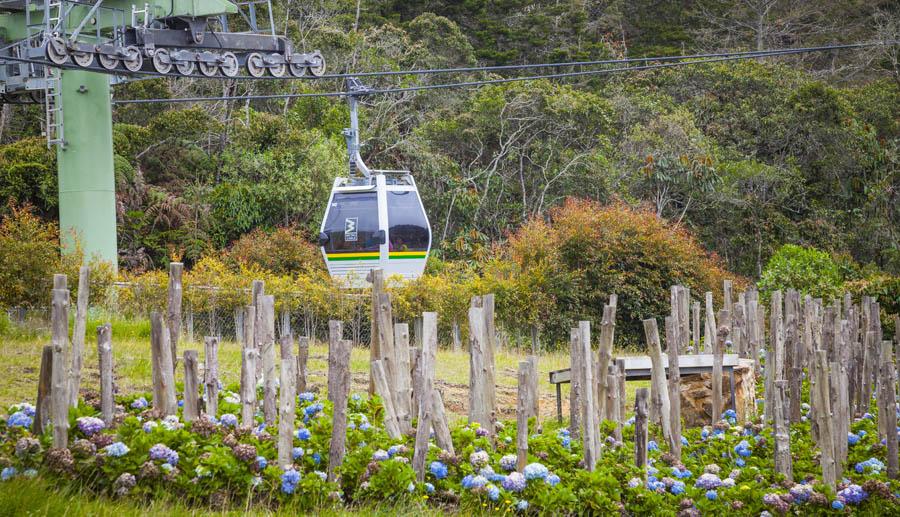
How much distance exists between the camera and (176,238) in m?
25.6

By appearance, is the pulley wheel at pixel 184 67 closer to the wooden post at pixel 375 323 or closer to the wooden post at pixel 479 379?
the wooden post at pixel 375 323

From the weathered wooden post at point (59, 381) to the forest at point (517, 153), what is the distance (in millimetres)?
18171

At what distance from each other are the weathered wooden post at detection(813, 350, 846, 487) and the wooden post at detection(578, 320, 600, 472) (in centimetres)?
135

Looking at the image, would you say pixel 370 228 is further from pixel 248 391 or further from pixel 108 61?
pixel 248 391

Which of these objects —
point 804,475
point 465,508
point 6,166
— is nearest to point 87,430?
point 465,508

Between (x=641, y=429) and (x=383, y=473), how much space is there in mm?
1619

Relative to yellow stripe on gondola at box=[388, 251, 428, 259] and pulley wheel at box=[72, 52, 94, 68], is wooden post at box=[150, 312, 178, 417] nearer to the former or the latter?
pulley wheel at box=[72, 52, 94, 68]

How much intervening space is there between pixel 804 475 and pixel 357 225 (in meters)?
12.3

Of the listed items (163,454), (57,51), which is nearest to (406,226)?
(57,51)

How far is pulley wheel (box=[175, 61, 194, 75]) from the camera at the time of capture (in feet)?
→ 48.0

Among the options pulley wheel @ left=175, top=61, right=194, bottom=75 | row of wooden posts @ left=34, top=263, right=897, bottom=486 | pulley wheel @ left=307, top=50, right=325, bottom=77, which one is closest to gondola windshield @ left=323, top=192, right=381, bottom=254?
pulley wheel @ left=307, top=50, right=325, bottom=77

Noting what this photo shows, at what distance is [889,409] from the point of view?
21.7ft

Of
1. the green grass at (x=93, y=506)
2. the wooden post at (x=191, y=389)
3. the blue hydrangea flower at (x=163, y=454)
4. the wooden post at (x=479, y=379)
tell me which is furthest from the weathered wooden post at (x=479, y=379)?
the blue hydrangea flower at (x=163, y=454)

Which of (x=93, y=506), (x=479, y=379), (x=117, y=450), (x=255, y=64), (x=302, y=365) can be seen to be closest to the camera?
(x=93, y=506)
